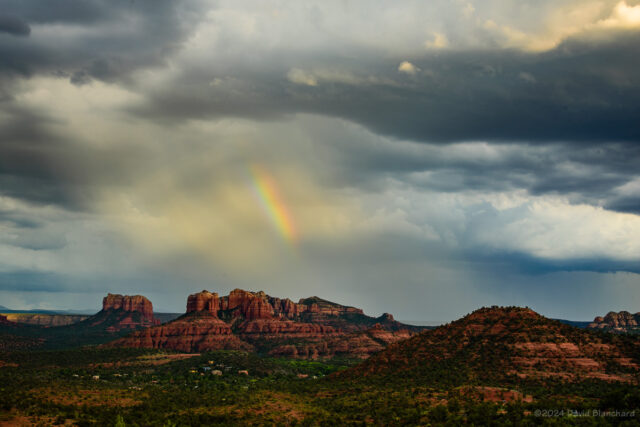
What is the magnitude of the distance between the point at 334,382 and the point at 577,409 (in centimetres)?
7060

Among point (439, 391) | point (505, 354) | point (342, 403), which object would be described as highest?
point (505, 354)

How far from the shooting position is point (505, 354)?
119 m

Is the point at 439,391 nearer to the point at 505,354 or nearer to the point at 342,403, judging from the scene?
the point at 342,403

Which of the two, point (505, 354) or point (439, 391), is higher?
point (505, 354)

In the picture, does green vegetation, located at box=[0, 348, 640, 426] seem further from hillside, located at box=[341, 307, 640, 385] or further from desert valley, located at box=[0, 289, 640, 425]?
hillside, located at box=[341, 307, 640, 385]

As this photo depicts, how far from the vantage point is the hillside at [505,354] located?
10900cm

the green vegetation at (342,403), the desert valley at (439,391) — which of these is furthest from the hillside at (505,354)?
the green vegetation at (342,403)

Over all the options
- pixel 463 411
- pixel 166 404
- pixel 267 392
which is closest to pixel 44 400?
pixel 166 404

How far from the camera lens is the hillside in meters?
109

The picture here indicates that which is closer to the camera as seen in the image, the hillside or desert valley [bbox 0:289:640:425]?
desert valley [bbox 0:289:640:425]

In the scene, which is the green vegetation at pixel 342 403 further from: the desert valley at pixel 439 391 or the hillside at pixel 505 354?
the hillside at pixel 505 354

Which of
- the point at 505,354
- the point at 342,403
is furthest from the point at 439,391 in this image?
the point at 505,354

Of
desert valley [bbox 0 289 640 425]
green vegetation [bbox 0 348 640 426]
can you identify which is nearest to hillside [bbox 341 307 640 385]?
desert valley [bbox 0 289 640 425]

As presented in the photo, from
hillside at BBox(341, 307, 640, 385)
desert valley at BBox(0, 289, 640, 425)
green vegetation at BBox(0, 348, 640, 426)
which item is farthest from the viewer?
hillside at BBox(341, 307, 640, 385)
